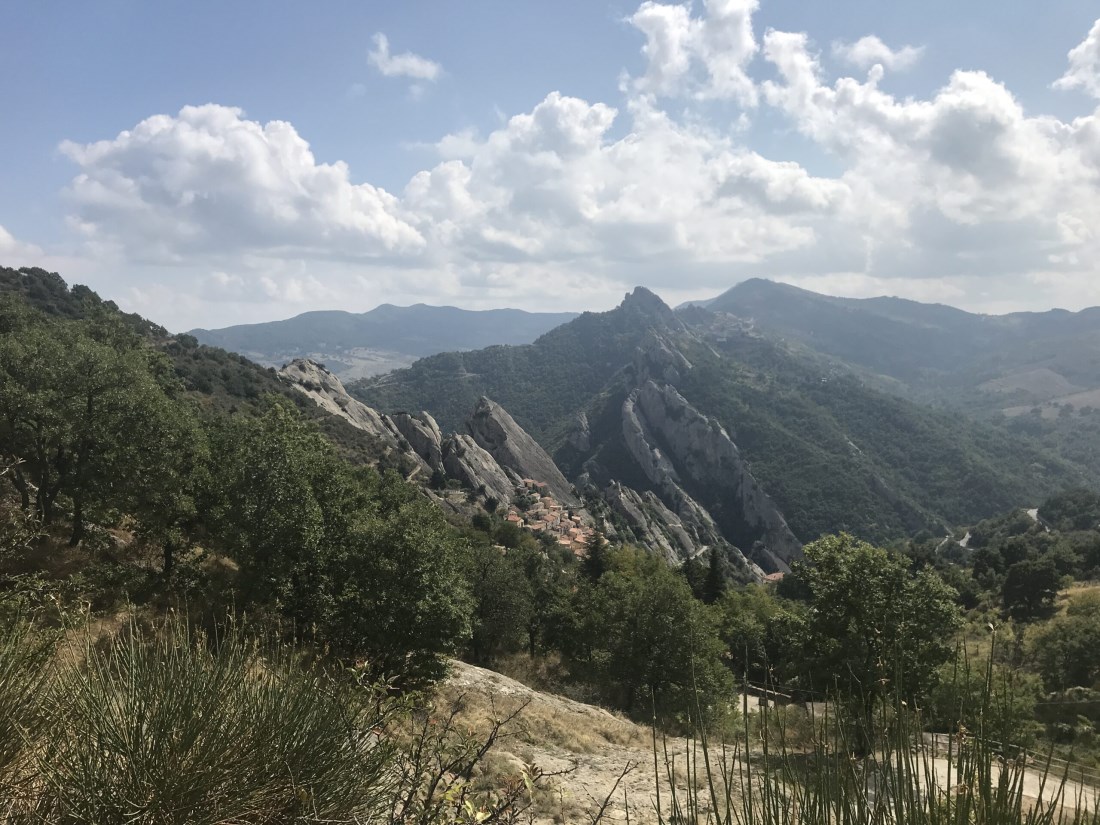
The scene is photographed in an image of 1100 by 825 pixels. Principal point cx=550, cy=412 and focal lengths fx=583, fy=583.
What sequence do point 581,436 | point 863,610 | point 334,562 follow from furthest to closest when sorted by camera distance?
1. point 581,436
2. point 334,562
3. point 863,610

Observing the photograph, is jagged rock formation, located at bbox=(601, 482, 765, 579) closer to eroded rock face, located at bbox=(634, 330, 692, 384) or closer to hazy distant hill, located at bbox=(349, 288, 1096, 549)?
hazy distant hill, located at bbox=(349, 288, 1096, 549)

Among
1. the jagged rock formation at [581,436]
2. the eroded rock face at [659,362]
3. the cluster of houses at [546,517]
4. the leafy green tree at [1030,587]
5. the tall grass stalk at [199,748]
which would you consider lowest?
the cluster of houses at [546,517]

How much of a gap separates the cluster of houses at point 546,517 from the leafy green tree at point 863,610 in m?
63.9

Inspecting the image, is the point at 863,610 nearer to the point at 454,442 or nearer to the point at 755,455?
the point at 454,442

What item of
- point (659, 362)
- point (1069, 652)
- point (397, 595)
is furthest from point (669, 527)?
point (397, 595)

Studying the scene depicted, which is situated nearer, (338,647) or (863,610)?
(863,610)

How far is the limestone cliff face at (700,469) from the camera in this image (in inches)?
4828

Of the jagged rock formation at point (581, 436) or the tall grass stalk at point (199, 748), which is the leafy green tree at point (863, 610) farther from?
the jagged rock formation at point (581, 436)

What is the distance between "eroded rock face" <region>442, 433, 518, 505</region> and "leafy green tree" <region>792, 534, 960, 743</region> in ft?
263

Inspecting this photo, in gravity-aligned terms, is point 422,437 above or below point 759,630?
above

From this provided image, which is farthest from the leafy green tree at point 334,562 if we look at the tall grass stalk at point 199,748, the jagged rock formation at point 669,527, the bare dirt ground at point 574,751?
the jagged rock formation at point 669,527

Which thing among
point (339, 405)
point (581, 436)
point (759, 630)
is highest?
point (339, 405)

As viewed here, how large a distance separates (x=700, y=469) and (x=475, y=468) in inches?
2570

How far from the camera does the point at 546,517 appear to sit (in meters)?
98.6
